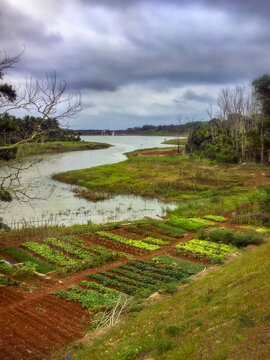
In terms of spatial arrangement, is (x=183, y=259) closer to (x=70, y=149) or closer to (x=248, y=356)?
Answer: (x=248, y=356)

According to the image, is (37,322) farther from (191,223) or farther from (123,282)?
(191,223)

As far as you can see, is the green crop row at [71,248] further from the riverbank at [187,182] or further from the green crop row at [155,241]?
the riverbank at [187,182]

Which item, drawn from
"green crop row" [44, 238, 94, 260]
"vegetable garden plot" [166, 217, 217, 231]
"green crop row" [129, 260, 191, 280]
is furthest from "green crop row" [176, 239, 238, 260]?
"green crop row" [44, 238, 94, 260]

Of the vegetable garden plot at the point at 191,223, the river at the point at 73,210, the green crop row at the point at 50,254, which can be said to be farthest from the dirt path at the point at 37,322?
the river at the point at 73,210

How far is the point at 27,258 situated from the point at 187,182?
108 ft

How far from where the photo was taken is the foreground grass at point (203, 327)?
21.9 feet

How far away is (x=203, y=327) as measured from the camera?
8.08 metres

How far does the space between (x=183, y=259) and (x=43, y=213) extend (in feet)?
61.1

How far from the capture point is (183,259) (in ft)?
63.0

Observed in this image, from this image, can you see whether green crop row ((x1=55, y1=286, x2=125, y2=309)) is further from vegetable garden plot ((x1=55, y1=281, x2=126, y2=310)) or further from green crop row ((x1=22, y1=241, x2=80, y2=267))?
green crop row ((x1=22, y1=241, x2=80, y2=267))

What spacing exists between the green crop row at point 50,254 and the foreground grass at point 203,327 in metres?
7.23

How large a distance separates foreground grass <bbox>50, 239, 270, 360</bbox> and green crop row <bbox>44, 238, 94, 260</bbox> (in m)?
7.86

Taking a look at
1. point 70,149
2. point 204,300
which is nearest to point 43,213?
point 204,300

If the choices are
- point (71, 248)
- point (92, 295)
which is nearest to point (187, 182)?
point (71, 248)
